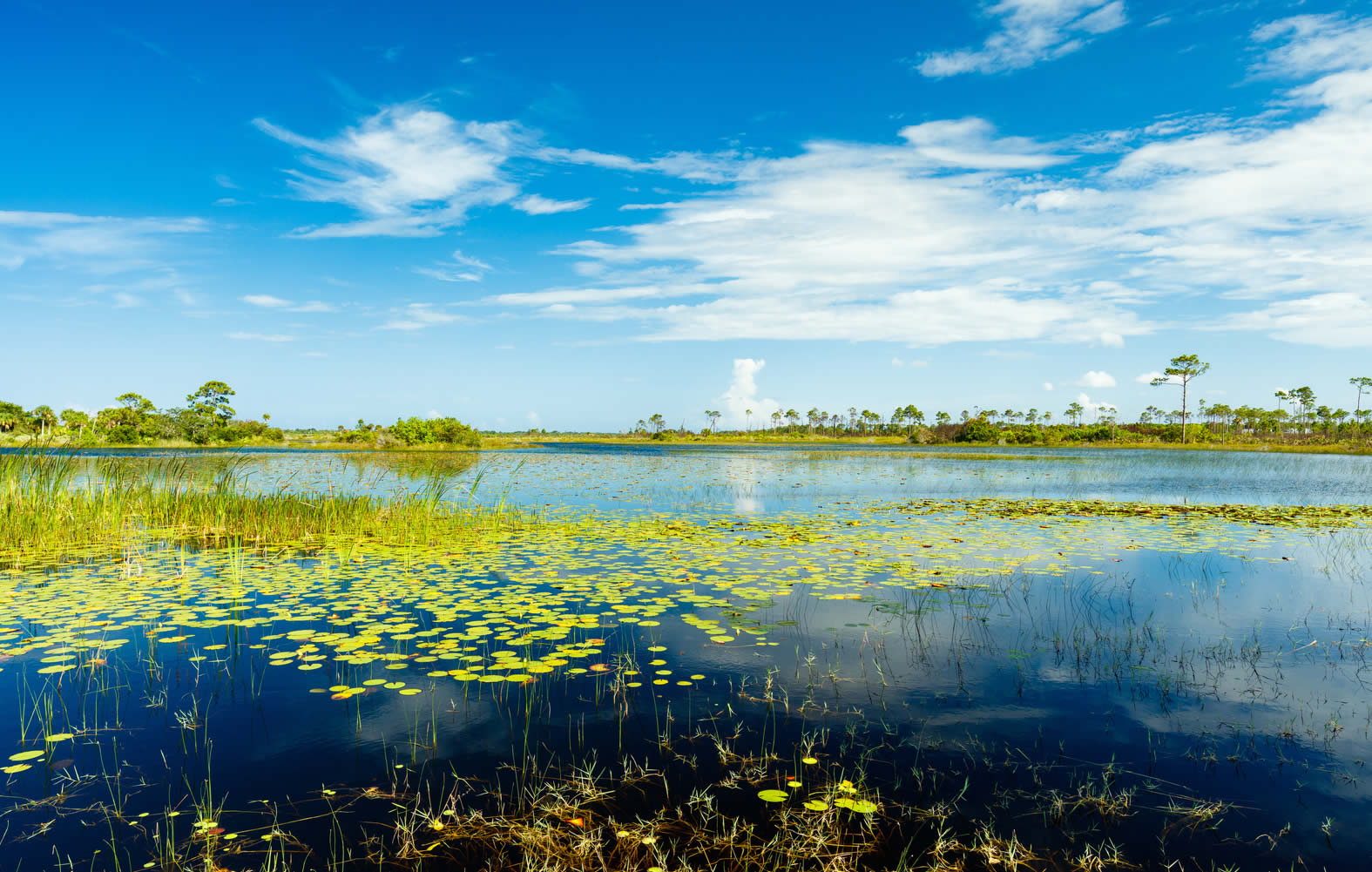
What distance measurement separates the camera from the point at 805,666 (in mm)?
6094

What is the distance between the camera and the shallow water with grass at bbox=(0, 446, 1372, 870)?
3.56m

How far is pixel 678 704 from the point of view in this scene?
207 inches

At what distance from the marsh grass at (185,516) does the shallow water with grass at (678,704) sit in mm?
248

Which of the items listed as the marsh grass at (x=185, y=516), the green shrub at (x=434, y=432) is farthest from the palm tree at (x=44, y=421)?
the green shrub at (x=434, y=432)

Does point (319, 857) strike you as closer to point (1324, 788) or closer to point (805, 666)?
point (805, 666)

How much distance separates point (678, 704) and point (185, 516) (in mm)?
14056

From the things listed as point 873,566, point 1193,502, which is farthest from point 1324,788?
Answer: point 1193,502

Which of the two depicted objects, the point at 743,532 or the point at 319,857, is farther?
the point at 743,532

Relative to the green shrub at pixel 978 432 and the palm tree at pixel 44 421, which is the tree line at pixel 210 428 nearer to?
the palm tree at pixel 44 421

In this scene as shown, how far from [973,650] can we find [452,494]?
16.8 m

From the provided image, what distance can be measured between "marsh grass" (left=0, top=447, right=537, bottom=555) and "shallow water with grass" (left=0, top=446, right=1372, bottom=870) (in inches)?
9.8

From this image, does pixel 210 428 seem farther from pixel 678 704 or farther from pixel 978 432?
pixel 978 432

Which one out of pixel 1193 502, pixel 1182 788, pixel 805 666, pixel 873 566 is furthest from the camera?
pixel 1193 502

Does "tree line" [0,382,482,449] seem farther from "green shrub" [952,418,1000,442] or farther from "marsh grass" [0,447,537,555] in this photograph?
"green shrub" [952,418,1000,442]
